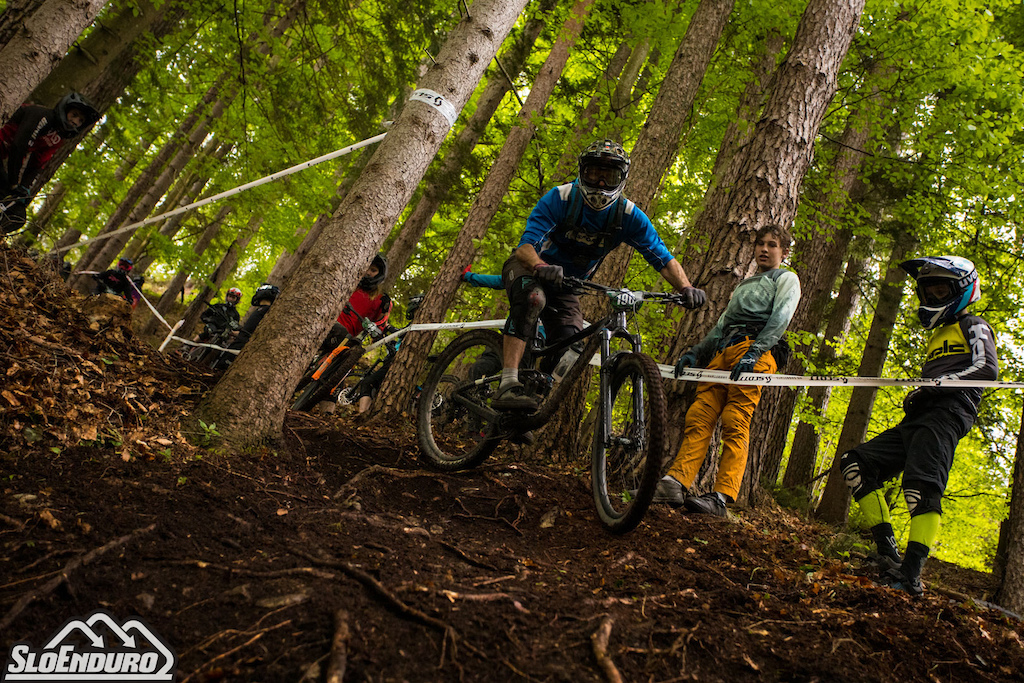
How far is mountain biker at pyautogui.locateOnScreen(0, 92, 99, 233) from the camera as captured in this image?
5.50 metres

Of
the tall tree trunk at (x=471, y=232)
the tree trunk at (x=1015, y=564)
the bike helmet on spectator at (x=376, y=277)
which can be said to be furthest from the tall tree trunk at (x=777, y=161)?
the bike helmet on spectator at (x=376, y=277)

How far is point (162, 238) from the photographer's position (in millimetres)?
13070

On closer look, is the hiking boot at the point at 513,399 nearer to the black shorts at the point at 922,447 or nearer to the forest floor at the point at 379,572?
the forest floor at the point at 379,572

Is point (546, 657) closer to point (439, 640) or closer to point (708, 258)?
point (439, 640)

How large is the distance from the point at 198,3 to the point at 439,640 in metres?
8.64

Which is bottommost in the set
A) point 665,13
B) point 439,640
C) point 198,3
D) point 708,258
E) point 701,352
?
point 439,640

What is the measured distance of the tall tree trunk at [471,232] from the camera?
7355 millimetres

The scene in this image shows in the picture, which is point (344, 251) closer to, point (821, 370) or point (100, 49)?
point (100, 49)

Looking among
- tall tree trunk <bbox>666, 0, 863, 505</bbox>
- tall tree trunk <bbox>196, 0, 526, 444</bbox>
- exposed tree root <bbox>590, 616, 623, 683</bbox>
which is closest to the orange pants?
tall tree trunk <bbox>666, 0, 863, 505</bbox>

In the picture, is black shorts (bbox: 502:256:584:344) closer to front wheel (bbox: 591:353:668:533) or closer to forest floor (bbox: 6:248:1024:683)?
front wheel (bbox: 591:353:668:533)

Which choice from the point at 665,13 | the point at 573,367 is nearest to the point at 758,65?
the point at 665,13

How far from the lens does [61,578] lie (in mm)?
1979

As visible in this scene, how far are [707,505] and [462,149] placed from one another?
25.6 feet

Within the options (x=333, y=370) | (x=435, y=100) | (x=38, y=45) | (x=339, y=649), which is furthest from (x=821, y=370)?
(x=38, y=45)
